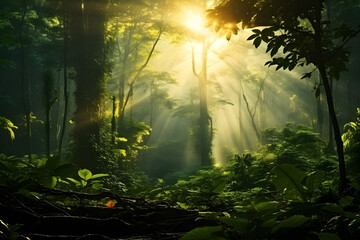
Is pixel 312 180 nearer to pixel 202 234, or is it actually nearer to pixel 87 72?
pixel 202 234

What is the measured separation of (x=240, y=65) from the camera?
2942cm

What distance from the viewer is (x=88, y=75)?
29.5ft

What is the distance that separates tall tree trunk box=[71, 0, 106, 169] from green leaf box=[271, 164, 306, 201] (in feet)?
26.0

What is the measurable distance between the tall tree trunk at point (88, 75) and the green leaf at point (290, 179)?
792 centimetres

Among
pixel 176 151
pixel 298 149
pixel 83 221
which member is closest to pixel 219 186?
pixel 83 221

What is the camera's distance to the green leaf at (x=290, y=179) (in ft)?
3.76

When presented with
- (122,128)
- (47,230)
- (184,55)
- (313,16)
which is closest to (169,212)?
(47,230)

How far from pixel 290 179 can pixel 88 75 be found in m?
8.82

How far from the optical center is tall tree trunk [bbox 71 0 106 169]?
845cm

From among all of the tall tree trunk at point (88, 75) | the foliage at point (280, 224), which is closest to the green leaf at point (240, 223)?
the foliage at point (280, 224)

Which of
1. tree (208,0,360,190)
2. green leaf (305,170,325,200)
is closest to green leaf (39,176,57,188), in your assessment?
green leaf (305,170,325,200)

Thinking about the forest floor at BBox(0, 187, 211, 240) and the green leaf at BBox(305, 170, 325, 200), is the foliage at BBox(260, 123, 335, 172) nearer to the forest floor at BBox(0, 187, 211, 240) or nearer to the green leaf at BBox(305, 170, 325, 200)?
the green leaf at BBox(305, 170, 325, 200)

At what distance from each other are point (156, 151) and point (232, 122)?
34.1 m

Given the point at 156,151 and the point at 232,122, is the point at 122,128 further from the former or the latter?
the point at 232,122
